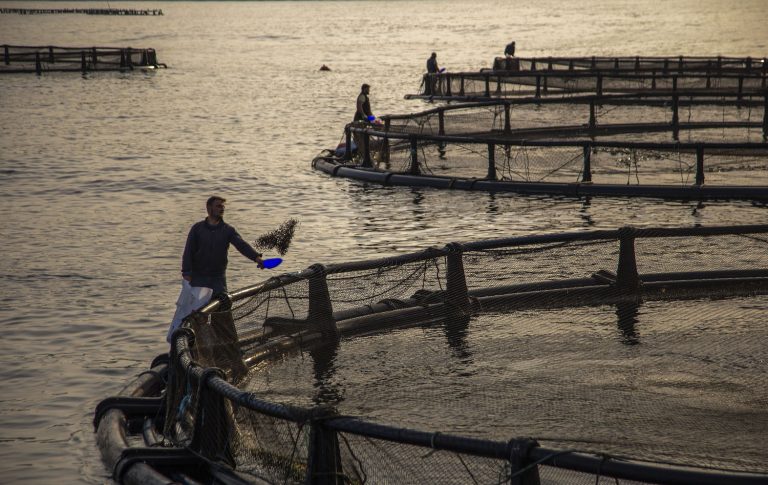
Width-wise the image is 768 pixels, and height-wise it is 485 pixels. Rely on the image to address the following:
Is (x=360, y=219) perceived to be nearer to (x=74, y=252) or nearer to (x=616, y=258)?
(x=74, y=252)

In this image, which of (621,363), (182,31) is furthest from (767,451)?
(182,31)

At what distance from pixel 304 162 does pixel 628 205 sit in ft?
43.7

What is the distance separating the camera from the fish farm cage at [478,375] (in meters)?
8.16

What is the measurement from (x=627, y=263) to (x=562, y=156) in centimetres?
1649

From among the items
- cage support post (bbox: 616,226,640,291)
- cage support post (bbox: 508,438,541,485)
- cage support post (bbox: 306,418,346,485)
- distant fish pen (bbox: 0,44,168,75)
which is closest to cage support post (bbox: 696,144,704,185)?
cage support post (bbox: 616,226,640,291)

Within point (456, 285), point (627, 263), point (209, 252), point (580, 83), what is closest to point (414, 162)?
point (627, 263)

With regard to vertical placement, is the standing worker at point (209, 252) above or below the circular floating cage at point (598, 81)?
below

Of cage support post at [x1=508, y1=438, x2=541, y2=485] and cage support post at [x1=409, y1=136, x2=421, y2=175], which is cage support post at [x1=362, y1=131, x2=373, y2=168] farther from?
cage support post at [x1=508, y1=438, x2=541, y2=485]

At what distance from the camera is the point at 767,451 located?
32.3 ft

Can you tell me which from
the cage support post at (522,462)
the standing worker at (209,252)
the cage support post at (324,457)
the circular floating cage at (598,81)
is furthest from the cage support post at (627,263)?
the circular floating cage at (598,81)

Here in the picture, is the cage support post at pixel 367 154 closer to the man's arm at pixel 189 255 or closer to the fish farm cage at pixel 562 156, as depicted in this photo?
the fish farm cage at pixel 562 156

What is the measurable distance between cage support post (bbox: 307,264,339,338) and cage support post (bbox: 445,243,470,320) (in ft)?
5.27

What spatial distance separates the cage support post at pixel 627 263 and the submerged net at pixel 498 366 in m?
0.02

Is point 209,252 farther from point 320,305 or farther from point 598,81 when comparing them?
point 598,81
